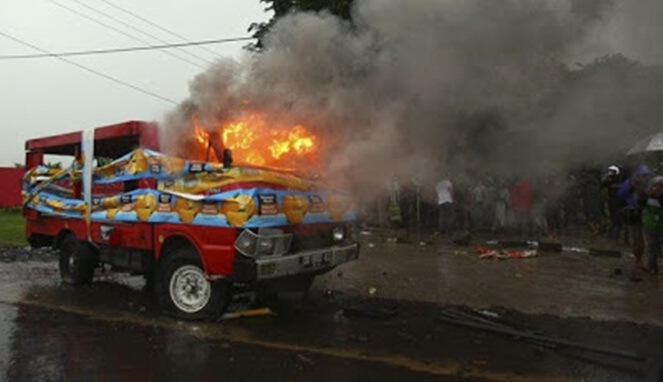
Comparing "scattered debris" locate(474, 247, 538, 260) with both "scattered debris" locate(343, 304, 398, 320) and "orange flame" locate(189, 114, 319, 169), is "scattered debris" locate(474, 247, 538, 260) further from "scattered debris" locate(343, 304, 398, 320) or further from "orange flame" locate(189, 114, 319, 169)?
"orange flame" locate(189, 114, 319, 169)

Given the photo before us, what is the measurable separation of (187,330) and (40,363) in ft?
5.13

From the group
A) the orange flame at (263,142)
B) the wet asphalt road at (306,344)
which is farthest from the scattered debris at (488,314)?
the orange flame at (263,142)

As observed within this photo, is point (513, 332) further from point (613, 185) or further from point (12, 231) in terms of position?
point (12, 231)

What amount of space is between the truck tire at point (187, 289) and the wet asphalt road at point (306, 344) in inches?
6.4

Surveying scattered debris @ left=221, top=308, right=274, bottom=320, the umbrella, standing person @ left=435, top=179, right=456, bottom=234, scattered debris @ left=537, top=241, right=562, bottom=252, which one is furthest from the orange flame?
standing person @ left=435, top=179, right=456, bottom=234

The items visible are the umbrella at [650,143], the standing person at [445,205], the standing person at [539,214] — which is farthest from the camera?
the standing person at [539,214]

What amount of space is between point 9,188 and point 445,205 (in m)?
23.9

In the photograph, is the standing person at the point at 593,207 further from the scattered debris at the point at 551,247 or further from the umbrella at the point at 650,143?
the umbrella at the point at 650,143

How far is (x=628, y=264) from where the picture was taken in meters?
11.4

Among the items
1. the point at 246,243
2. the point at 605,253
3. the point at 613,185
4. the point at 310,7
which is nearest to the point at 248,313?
the point at 246,243

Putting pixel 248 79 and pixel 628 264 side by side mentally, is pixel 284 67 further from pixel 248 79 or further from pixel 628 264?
pixel 628 264

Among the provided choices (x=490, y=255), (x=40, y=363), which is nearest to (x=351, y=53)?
(x=40, y=363)

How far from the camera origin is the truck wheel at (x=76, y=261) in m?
8.94

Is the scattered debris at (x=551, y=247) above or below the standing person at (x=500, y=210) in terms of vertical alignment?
below
